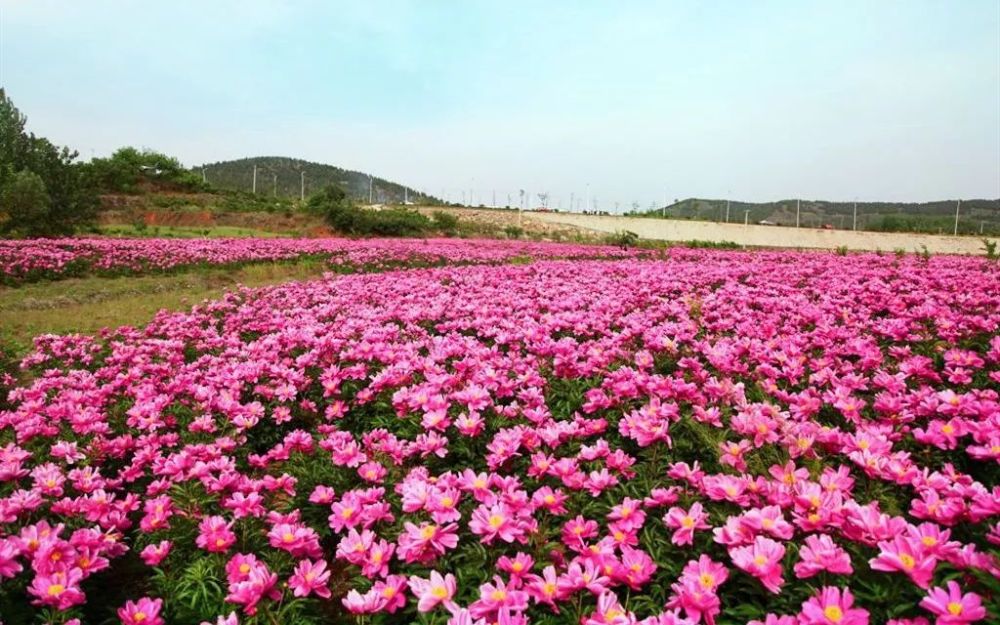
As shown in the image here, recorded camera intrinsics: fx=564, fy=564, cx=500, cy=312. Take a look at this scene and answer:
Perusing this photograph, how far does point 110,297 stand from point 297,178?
83.8 meters

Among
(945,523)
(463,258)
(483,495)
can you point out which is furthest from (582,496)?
(463,258)

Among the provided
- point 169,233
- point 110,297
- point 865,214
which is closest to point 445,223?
point 169,233

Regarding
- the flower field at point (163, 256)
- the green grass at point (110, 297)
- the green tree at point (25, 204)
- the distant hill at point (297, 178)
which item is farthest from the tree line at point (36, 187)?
the distant hill at point (297, 178)

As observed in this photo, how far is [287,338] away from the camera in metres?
4.63

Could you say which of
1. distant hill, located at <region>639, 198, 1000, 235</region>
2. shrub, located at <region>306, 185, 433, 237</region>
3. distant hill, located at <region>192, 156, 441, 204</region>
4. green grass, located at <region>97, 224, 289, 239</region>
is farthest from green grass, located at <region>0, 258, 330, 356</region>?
distant hill, located at <region>192, 156, 441, 204</region>

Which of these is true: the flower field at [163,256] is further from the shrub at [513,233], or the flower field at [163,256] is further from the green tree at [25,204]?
the shrub at [513,233]

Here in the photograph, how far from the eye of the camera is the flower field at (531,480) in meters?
1.62

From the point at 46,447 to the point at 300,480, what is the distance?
65.8 inches

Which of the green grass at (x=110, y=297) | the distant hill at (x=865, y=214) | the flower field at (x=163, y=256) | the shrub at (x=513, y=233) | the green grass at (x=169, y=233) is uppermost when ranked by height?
the distant hill at (x=865, y=214)

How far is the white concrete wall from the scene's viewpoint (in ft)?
101

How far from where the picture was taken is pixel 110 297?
34.1 ft

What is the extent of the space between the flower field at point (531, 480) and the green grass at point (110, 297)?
3.69 m

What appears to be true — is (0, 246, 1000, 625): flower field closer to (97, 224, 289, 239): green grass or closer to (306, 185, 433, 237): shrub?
(97, 224, 289, 239): green grass

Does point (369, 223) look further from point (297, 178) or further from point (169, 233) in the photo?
point (297, 178)
